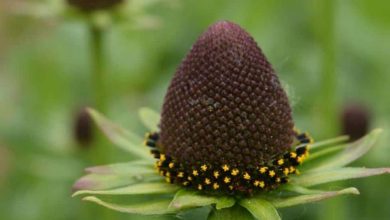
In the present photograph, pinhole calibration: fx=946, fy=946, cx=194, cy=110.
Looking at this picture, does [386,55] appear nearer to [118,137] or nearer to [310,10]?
[310,10]

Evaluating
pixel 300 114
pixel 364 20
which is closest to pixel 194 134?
pixel 300 114

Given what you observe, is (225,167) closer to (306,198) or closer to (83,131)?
(306,198)

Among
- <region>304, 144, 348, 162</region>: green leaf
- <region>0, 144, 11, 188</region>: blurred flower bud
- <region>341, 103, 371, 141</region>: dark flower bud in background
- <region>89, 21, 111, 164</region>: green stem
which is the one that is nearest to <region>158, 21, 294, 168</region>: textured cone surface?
<region>304, 144, 348, 162</region>: green leaf

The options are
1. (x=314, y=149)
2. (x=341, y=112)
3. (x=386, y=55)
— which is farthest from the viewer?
(x=386, y=55)

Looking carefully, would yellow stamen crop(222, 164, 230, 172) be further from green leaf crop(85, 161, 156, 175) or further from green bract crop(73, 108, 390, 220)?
green leaf crop(85, 161, 156, 175)

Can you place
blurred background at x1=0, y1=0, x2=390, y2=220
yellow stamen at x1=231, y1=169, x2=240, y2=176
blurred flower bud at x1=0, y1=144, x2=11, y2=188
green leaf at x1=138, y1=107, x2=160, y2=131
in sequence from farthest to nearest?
blurred flower bud at x1=0, y1=144, x2=11, y2=188, blurred background at x1=0, y1=0, x2=390, y2=220, green leaf at x1=138, y1=107, x2=160, y2=131, yellow stamen at x1=231, y1=169, x2=240, y2=176

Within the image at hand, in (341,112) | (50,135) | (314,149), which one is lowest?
(314,149)

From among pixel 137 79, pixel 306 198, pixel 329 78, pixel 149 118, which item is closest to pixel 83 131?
pixel 137 79
